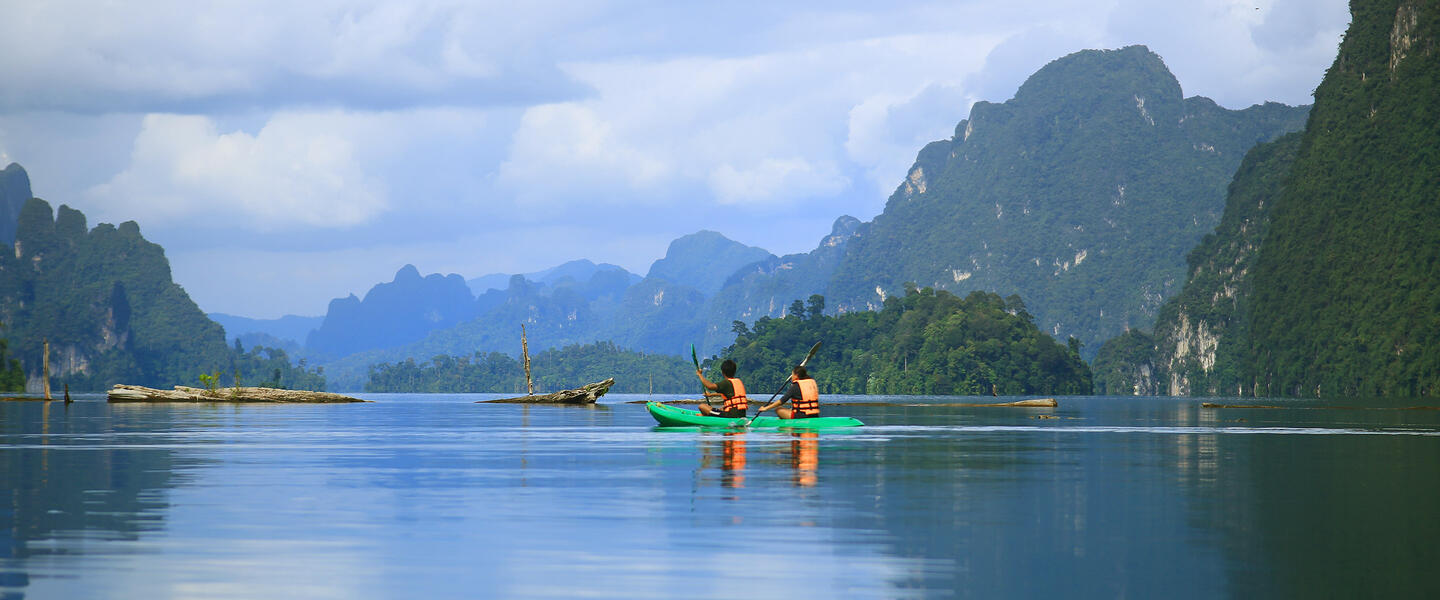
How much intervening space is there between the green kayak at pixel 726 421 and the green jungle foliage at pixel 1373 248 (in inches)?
4770

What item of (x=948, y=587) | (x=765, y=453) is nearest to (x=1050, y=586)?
(x=948, y=587)

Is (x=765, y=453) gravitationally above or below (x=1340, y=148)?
below

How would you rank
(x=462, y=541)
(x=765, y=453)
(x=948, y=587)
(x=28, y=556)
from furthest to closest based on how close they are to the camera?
(x=765, y=453) → (x=462, y=541) → (x=28, y=556) → (x=948, y=587)

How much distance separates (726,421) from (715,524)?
3080 centimetres

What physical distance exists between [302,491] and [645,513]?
22.2ft

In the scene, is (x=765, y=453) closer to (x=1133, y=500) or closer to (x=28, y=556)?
(x=1133, y=500)

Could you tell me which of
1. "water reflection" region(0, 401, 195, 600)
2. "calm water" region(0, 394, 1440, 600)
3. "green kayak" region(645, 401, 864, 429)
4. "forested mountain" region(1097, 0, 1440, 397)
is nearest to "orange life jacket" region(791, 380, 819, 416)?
"green kayak" region(645, 401, 864, 429)

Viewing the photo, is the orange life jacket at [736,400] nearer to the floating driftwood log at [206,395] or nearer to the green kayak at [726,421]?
the green kayak at [726,421]

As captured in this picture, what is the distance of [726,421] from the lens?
4797 cm

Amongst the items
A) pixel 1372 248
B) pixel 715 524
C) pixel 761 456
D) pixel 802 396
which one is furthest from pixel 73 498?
pixel 1372 248

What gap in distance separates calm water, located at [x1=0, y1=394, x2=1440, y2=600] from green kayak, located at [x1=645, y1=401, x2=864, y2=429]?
1152 cm

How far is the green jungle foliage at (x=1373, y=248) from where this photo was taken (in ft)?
519

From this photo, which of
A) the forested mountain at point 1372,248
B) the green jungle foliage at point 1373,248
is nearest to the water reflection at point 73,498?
the forested mountain at point 1372,248

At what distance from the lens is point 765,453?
3272 cm
